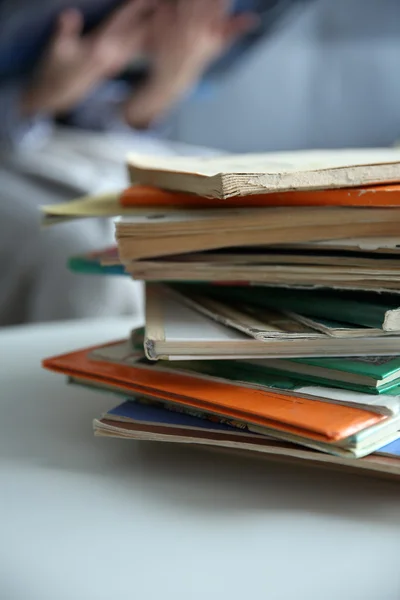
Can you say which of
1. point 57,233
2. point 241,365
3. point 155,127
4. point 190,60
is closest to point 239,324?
point 241,365

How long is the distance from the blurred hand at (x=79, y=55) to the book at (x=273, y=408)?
958mm

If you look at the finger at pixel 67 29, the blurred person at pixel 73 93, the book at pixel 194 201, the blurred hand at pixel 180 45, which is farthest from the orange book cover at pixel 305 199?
the blurred hand at pixel 180 45

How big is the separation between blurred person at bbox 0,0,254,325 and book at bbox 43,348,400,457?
59 centimetres

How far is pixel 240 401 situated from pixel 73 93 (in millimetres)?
1142

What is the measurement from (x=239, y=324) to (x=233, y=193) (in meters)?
0.07

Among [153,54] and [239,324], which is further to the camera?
[153,54]

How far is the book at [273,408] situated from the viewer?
0.30 metres

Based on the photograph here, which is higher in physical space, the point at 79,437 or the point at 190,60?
the point at 190,60

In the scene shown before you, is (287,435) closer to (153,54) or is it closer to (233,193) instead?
(233,193)

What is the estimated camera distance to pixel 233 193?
0.33 metres

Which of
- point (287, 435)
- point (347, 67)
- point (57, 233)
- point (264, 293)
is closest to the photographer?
point (287, 435)

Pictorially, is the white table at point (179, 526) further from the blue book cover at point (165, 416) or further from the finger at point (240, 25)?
the finger at point (240, 25)

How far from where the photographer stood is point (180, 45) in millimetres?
1474

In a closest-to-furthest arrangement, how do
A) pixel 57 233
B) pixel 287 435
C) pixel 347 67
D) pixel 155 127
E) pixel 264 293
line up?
pixel 287 435 → pixel 264 293 → pixel 57 233 → pixel 155 127 → pixel 347 67
